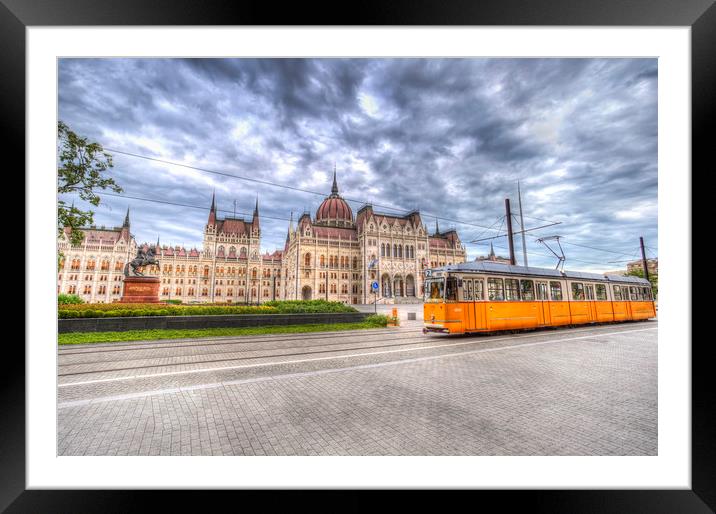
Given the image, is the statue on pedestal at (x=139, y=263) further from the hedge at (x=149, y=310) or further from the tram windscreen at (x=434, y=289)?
the tram windscreen at (x=434, y=289)

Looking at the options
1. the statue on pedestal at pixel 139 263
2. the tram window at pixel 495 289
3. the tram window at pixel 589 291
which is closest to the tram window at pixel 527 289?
the tram window at pixel 495 289

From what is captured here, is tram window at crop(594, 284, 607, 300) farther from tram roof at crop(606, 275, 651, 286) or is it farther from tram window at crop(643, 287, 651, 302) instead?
tram window at crop(643, 287, 651, 302)

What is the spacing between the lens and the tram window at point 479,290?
9649mm

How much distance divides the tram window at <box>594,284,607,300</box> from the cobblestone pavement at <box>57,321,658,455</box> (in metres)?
6.85

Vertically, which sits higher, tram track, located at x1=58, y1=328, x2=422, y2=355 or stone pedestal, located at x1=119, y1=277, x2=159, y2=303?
stone pedestal, located at x1=119, y1=277, x2=159, y2=303

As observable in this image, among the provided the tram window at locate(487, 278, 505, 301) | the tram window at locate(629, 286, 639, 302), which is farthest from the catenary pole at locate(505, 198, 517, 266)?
the tram window at locate(629, 286, 639, 302)

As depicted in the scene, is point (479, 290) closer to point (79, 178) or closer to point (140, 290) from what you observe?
point (79, 178)

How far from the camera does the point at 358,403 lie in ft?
12.5

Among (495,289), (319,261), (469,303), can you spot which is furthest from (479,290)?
(319,261)

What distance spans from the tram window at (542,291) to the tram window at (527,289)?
31 cm

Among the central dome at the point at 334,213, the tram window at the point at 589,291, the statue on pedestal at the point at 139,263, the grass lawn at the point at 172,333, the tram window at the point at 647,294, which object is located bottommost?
the grass lawn at the point at 172,333

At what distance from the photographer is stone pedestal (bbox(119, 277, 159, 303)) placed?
50.3 ft
